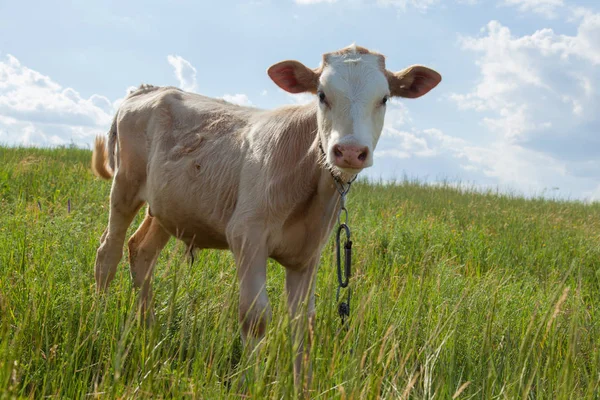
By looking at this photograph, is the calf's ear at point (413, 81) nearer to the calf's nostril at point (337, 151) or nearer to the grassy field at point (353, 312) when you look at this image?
the calf's nostril at point (337, 151)

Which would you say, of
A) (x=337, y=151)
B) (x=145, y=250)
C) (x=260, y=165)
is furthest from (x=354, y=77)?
(x=145, y=250)

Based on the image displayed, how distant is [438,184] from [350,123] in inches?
505

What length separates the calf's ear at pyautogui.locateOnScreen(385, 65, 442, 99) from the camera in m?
3.74

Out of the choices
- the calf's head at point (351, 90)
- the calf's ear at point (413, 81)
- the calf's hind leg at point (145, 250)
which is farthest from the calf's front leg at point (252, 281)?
the calf's hind leg at point (145, 250)

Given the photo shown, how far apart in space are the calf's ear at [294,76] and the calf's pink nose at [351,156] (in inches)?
33.9

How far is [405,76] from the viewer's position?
148 inches

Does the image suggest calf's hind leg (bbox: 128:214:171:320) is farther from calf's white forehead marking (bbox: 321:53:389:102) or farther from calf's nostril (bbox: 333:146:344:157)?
calf's nostril (bbox: 333:146:344:157)

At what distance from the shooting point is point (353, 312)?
12.3 ft

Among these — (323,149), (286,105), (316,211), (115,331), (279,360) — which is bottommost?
(115,331)

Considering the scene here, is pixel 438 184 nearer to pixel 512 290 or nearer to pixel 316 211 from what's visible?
pixel 512 290

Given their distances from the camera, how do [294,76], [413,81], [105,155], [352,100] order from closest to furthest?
1. [352,100]
2. [294,76]
3. [413,81]
4. [105,155]

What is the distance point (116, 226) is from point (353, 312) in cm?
240

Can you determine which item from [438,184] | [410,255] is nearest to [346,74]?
[410,255]

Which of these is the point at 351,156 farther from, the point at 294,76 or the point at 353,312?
the point at 353,312
